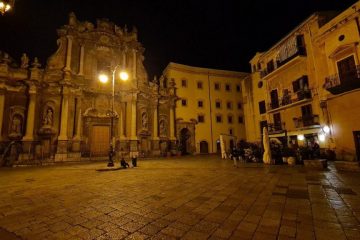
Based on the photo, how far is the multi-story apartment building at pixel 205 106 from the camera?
29188mm

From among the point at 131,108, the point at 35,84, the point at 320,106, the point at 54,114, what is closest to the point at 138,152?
the point at 131,108

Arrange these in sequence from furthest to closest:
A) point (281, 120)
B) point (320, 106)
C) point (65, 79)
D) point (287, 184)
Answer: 1. point (281, 120)
2. point (65, 79)
3. point (320, 106)
4. point (287, 184)

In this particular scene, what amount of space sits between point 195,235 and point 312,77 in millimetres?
20434

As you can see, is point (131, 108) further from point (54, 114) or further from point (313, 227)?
point (313, 227)

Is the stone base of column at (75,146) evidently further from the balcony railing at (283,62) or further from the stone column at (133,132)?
the balcony railing at (283,62)

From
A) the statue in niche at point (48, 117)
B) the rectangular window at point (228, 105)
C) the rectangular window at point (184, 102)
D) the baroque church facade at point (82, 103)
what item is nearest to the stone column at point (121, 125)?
the baroque church facade at point (82, 103)

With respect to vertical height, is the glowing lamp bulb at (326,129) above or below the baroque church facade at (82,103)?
below

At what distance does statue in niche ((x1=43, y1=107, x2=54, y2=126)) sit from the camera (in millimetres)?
18433

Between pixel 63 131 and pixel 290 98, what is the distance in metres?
24.1

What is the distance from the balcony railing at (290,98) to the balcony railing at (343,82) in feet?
7.96

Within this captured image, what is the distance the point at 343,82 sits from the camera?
13805mm

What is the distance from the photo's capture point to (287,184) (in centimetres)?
668

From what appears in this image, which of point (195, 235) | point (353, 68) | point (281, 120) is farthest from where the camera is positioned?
point (281, 120)

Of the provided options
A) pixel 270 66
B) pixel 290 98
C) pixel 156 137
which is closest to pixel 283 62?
pixel 270 66
